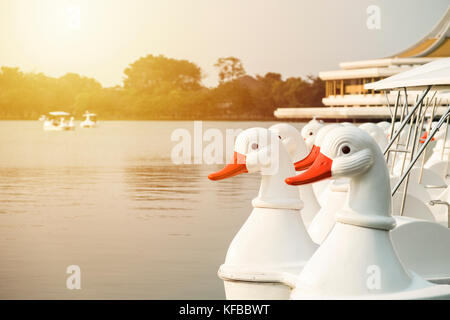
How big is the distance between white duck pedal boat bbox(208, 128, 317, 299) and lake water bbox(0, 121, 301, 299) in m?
2.47

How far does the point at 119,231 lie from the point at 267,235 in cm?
792

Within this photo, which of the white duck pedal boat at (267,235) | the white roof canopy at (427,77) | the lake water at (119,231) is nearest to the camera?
the white duck pedal boat at (267,235)

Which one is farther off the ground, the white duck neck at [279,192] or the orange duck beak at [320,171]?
the orange duck beak at [320,171]

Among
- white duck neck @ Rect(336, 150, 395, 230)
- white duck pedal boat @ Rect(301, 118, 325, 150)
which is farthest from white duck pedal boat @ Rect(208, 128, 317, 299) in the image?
white duck pedal boat @ Rect(301, 118, 325, 150)

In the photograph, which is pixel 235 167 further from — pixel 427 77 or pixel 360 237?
pixel 427 77

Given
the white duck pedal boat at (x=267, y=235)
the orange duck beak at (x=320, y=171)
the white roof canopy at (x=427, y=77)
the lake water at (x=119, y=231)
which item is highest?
the white roof canopy at (x=427, y=77)

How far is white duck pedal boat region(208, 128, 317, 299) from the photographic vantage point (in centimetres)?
691

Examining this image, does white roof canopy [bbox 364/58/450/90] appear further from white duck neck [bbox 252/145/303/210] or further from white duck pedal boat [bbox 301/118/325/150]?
white duck pedal boat [bbox 301/118/325/150]

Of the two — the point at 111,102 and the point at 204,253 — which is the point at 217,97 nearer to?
the point at 111,102

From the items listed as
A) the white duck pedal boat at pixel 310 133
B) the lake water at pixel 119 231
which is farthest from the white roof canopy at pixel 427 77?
the lake water at pixel 119 231

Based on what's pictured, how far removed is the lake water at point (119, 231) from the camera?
10.1 metres

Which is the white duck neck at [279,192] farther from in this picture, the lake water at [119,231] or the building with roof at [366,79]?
the building with roof at [366,79]

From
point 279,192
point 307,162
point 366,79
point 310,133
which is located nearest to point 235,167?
point 279,192

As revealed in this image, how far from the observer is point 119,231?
574 inches
